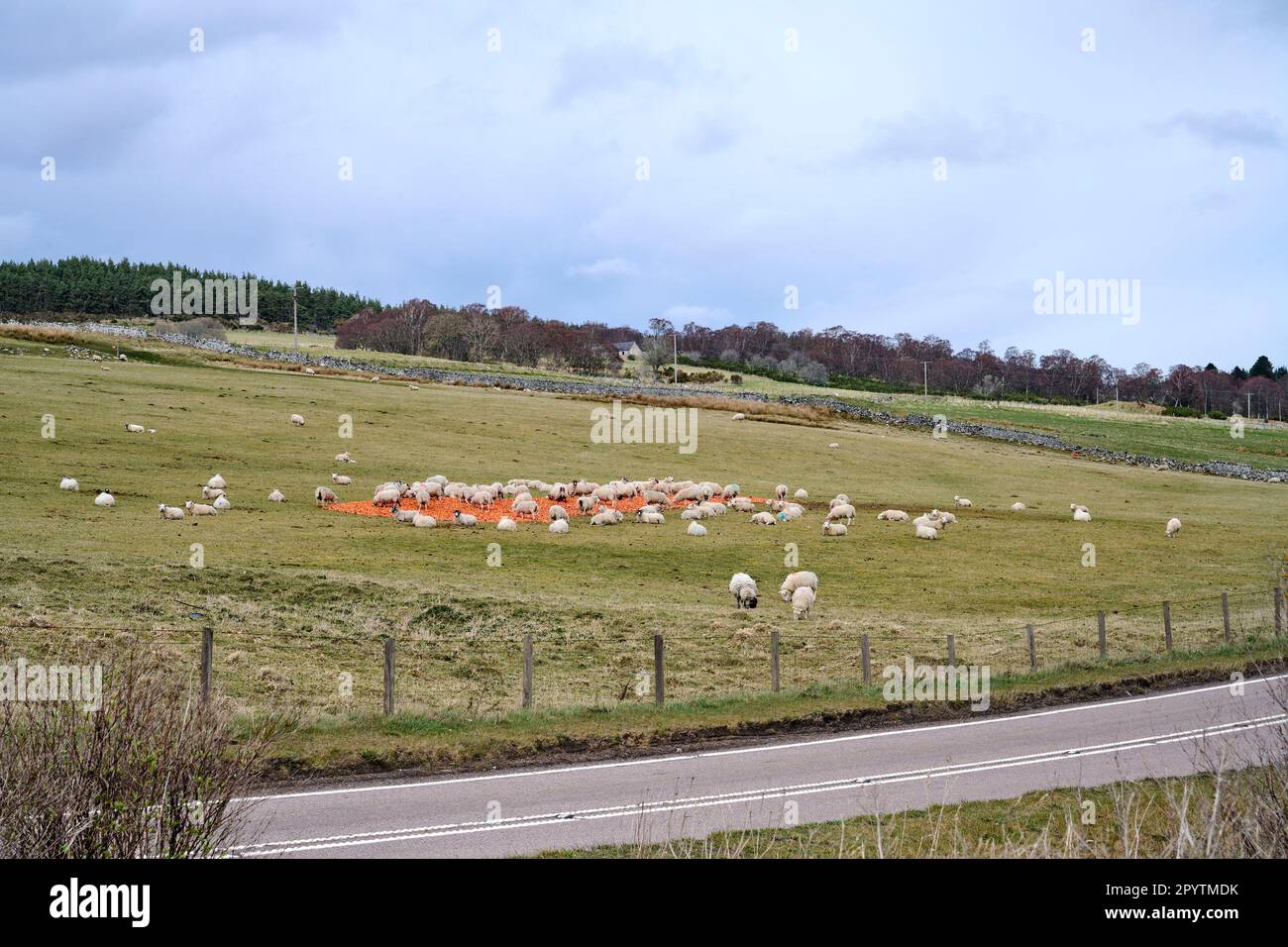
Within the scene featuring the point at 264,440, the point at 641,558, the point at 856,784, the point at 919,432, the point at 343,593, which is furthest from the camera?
the point at 919,432

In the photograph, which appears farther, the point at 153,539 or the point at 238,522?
the point at 238,522

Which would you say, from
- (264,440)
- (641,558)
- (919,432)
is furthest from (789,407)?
(641,558)

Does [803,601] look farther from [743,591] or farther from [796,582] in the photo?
[796,582]

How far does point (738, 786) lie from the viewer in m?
17.0

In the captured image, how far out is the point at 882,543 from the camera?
49438 millimetres

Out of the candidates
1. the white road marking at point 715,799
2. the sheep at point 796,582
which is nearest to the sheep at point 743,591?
the sheep at point 796,582

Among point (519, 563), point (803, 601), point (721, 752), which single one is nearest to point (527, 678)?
point (721, 752)

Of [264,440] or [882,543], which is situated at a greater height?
[264,440]

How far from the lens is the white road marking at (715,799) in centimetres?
1353

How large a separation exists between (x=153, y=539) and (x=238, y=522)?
18.4 feet

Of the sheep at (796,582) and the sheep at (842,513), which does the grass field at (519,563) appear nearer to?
the sheep at (796,582)

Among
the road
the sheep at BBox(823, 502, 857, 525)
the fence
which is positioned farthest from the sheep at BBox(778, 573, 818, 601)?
the sheep at BBox(823, 502, 857, 525)

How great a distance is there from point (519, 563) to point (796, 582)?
407 inches
